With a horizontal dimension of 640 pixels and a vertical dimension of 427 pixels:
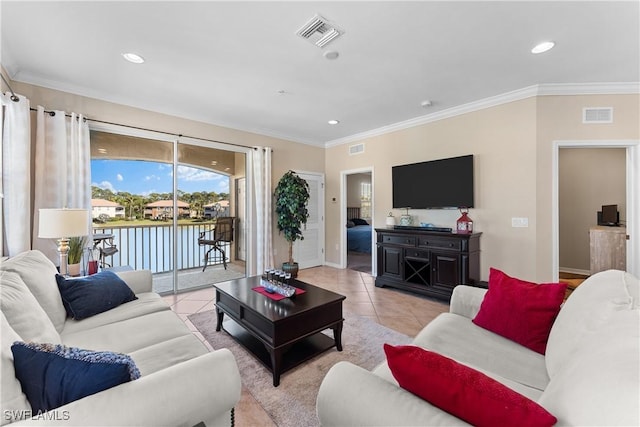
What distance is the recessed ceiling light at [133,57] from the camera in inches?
103

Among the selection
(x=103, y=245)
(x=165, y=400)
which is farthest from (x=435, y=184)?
(x=103, y=245)

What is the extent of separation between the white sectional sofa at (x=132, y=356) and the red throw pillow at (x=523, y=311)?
1.58 meters

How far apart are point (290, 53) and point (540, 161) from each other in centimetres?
322

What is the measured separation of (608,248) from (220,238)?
21.3ft

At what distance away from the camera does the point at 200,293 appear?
412 cm

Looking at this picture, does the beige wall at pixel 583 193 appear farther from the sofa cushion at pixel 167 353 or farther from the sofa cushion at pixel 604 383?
the sofa cushion at pixel 167 353

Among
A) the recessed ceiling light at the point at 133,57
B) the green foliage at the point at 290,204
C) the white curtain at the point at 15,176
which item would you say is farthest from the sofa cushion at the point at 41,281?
the green foliage at the point at 290,204

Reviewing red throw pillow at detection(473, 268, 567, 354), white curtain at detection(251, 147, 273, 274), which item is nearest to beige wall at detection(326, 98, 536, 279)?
red throw pillow at detection(473, 268, 567, 354)

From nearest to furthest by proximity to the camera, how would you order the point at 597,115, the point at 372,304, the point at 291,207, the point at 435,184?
the point at 597,115 → the point at 372,304 → the point at 435,184 → the point at 291,207

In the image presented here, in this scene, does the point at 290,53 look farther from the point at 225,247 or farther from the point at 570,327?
the point at 225,247

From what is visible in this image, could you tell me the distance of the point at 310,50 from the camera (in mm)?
2547

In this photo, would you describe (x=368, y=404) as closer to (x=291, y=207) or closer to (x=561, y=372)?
(x=561, y=372)

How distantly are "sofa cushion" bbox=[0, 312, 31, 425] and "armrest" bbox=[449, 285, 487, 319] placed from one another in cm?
233

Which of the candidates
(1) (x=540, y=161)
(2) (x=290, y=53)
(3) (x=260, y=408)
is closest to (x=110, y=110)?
Result: (2) (x=290, y=53)
